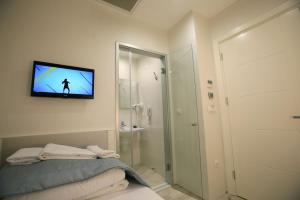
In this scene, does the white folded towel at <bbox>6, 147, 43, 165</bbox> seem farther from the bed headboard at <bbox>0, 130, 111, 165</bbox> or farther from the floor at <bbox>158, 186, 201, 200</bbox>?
the floor at <bbox>158, 186, 201, 200</bbox>

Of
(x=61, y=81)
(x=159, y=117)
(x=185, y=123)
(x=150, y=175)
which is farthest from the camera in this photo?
(x=159, y=117)

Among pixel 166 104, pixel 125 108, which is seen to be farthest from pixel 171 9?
pixel 125 108

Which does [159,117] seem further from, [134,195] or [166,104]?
[134,195]

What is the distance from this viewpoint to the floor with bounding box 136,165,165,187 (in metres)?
2.23

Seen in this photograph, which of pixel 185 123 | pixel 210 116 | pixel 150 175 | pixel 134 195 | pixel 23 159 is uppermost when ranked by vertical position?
pixel 210 116


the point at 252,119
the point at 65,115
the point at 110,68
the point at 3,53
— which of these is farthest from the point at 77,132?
the point at 252,119

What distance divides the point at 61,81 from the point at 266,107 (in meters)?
2.37

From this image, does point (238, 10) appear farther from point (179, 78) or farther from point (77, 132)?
point (77, 132)

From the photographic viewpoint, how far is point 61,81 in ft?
5.11

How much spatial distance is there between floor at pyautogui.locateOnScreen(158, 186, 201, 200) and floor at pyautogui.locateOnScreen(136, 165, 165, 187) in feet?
0.65

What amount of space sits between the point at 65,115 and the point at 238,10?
102 inches

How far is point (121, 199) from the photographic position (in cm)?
71

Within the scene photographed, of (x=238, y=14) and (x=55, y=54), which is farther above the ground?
(x=238, y=14)

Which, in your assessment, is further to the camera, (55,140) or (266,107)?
(266,107)
